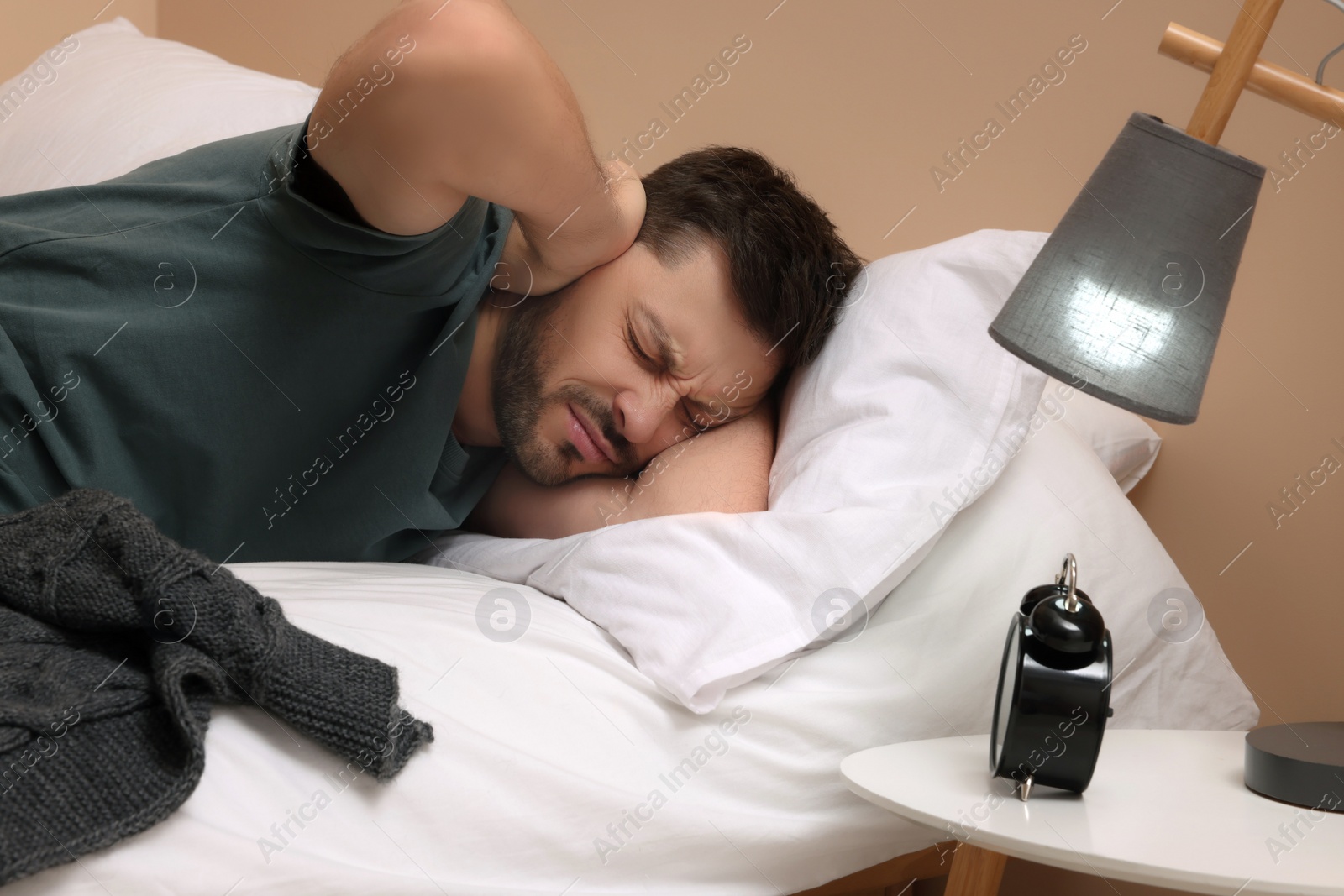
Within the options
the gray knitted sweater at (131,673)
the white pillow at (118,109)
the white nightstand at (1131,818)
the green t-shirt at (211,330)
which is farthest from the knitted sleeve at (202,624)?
the white pillow at (118,109)

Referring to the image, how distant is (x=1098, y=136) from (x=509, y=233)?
74cm

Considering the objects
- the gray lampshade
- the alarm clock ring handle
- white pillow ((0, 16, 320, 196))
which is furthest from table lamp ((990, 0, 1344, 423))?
white pillow ((0, 16, 320, 196))

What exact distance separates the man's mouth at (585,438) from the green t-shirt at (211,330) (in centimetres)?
15

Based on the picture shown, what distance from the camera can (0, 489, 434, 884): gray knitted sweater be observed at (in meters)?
0.59

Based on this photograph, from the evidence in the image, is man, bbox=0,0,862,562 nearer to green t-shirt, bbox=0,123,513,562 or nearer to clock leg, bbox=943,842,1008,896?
green t-shirt, bbox=0,123,513,562

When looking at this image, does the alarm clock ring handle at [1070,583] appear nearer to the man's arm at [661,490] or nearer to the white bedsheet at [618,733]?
the white bedsheet at [618,733]

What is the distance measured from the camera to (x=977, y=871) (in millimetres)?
746

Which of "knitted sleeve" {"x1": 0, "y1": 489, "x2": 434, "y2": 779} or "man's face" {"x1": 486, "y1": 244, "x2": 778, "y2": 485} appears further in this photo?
"man's face" {"x1": 486, "y1": 244, "x2": 778, "y2": 485}

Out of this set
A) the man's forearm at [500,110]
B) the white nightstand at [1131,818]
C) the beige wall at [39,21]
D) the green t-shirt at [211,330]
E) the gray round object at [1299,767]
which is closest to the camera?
the white nightstand at [1131,818]

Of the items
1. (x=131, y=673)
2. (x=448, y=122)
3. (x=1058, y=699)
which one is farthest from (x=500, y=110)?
(x=1058, y=699)

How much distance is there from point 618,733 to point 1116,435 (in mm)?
763

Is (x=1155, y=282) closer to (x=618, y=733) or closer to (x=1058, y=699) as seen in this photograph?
(x=1058, y=699)

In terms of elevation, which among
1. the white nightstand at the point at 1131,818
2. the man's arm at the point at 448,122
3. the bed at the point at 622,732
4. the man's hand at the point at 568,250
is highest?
the man's arm at the point at 448,122

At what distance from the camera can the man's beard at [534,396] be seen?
44.3 inches
